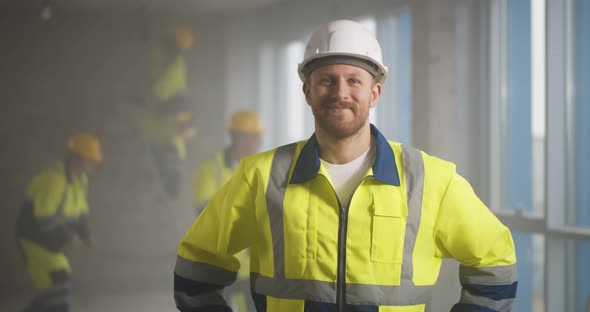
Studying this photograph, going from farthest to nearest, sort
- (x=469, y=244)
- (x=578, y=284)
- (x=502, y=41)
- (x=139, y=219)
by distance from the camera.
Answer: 1. (x=139, y=219)
2. (x=502, y=41)
3. (x=578, y=284)
4. (x=469, y=244)

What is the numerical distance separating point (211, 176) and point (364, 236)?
232 centimetres

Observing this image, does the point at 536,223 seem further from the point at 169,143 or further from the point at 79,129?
the point at 79,129

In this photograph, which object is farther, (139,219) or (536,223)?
(139,219)

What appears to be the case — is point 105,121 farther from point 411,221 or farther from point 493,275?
point 493,275

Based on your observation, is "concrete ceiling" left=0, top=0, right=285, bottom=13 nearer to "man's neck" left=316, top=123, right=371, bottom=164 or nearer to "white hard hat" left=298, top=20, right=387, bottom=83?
"white hard hat" left=298, top=20, right=387, bottom=83

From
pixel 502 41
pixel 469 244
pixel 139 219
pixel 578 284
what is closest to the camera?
pixel 469 244

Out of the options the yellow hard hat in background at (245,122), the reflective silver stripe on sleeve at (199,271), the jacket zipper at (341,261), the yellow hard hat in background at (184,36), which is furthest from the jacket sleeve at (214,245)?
the yellow hard hat in background at (184,36)

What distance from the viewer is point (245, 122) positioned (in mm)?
3748

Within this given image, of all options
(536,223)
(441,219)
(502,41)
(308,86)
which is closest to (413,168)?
(441,219)

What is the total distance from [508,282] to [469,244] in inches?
5.9

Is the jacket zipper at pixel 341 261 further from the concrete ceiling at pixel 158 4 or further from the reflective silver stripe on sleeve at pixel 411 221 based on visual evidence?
the concrete ceiling at pixel 158 4

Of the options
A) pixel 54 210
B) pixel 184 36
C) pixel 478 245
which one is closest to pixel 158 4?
pixel 184 36

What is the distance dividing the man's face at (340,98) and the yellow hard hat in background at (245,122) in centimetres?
215

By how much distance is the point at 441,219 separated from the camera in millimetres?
1570
